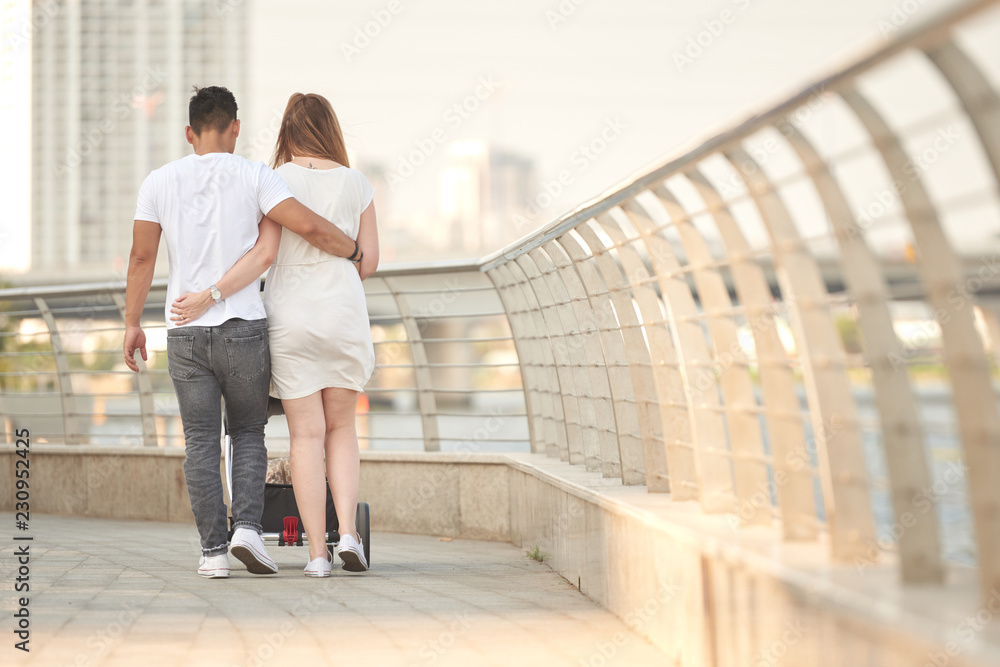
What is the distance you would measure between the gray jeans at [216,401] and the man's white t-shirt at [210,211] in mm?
113

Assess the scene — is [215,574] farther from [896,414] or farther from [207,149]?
[896,414]

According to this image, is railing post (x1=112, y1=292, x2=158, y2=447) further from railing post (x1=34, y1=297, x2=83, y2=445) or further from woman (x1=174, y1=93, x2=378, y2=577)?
woman (x1=174, y1=93, x2=378, y2=577)

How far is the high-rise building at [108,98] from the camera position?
6373 inches

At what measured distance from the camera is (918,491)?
7.27ft

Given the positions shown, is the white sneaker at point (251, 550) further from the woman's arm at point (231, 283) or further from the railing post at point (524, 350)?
the railing post at point (524, 350)

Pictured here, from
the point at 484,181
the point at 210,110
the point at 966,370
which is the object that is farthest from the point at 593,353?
the point at 484,181

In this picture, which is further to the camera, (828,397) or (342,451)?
(342,451)

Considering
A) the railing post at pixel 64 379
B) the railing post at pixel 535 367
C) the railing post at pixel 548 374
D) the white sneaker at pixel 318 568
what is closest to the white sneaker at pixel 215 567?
the white sneaker at pixel 318 568

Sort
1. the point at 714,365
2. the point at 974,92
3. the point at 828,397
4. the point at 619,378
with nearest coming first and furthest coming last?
the point at 974,92, the point at 828,397, the point at 714,365, the point at 619,378

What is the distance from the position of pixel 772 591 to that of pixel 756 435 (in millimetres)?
692

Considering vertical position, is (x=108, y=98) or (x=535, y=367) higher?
(x=108, y=98)

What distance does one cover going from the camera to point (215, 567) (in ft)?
15.3

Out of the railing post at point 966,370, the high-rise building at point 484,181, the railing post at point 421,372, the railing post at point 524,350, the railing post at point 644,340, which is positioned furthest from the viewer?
the high-rise building at point 484,181

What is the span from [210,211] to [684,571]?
2.49 m
